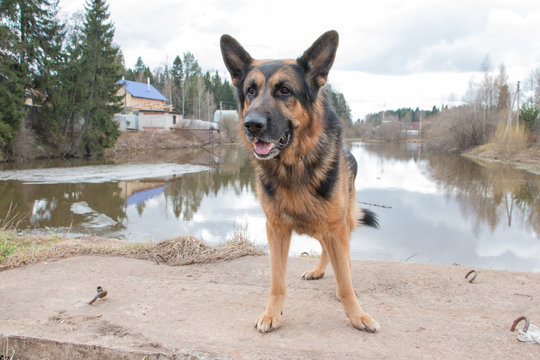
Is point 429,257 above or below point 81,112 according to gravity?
below

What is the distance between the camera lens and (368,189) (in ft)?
60.8

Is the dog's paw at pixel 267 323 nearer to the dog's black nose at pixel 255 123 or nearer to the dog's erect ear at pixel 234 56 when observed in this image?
the dog's black nose at pixel 255 123

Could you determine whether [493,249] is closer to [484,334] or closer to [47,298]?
[484,334]

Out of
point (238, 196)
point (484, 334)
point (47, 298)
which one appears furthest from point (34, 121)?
point (484, 334)

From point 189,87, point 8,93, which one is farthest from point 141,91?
point 8,93

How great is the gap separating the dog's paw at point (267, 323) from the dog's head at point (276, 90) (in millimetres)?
1397

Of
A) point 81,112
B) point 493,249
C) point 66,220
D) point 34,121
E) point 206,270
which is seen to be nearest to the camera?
point 206,270

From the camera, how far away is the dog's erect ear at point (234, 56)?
3619 mm

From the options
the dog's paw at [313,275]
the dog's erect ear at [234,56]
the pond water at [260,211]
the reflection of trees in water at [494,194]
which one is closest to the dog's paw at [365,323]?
the dog's paw at [313,275]

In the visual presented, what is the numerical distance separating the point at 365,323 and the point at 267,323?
845mm

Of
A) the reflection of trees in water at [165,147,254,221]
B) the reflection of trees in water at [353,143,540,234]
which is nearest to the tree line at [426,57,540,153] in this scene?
the reflection of trees in water at [353,143,540,234]

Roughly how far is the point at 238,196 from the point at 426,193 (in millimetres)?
9123

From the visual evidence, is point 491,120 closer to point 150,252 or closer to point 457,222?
point 457,222

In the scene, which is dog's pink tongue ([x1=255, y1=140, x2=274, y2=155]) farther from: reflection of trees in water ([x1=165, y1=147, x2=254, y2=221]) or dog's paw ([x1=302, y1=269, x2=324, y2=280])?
reflection of trees in water ([x1=165, y1=147, x2=254, y2=221])
